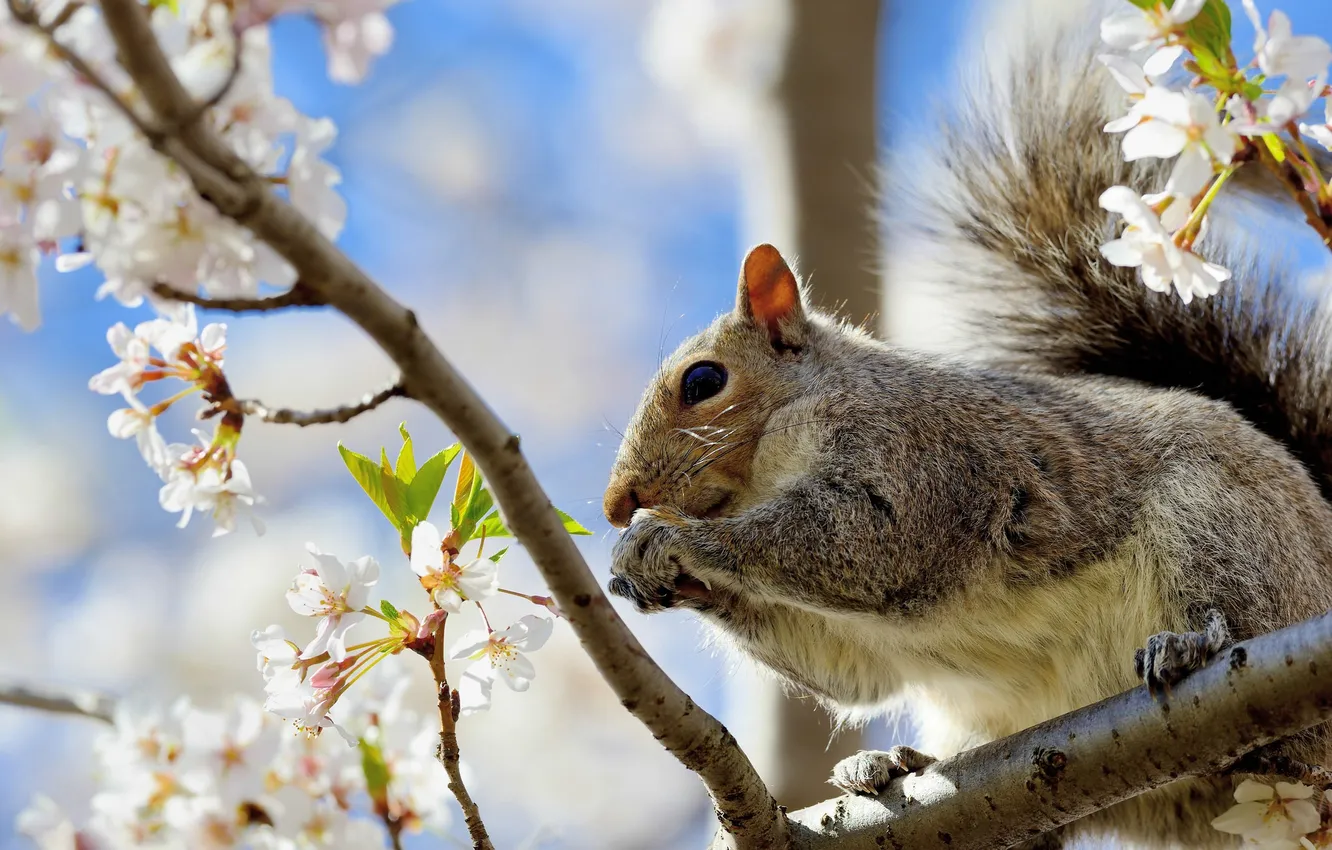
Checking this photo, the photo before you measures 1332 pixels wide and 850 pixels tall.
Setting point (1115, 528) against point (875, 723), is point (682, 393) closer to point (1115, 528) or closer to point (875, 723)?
point (1115, 528)

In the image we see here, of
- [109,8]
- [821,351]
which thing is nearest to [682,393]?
[821,351]

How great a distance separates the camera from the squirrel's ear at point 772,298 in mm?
2877

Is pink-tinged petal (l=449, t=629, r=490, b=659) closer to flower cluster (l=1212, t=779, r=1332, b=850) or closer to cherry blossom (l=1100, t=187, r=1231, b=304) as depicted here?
cherry blossom (l=1100, t=187, r=1231, b=304)

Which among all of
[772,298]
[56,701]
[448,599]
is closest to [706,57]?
[772,298]

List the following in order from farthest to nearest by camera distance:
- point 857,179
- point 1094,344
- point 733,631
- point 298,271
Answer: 1. point 857,179
2. point 1094,344
3. point 733,631
4. point 298,271

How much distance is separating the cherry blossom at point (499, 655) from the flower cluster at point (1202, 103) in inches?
37.4

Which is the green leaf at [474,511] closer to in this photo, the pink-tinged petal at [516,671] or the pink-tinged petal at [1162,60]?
the pink-tinged petal at [516,671]

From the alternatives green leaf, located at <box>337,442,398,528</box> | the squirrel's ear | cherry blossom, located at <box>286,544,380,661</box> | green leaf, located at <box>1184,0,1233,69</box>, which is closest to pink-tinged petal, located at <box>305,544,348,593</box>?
cherry blossom, located at <box>286,544,380,661</box>

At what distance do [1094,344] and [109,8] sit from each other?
8.89ft

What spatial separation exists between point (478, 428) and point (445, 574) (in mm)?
410

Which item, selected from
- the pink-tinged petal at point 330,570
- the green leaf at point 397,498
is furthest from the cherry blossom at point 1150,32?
the pink-tinged petal at point 330,570

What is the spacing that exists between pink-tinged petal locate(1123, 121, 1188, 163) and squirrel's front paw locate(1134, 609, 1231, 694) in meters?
0.81

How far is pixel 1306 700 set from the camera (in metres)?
1.72

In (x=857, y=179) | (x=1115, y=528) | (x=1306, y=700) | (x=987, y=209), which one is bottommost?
(x=1306, y=700)
